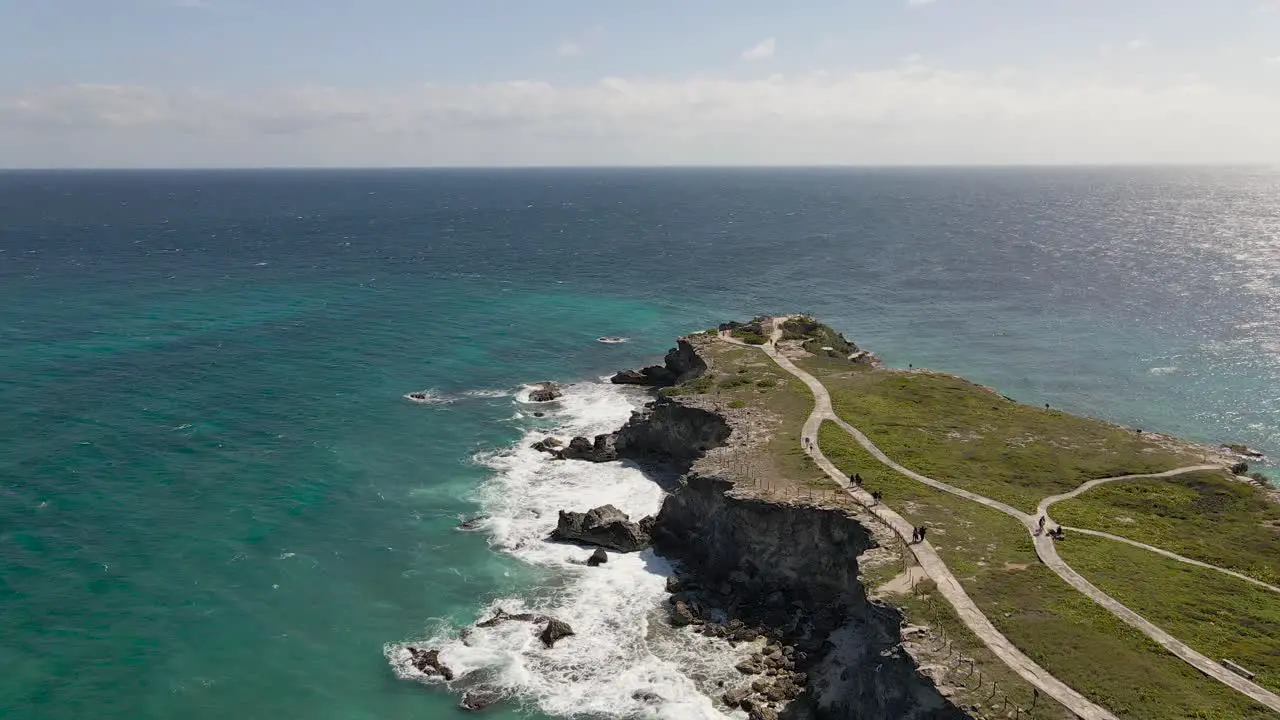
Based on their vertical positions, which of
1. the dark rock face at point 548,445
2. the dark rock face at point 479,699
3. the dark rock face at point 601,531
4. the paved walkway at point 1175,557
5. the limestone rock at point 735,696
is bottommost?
the dark rock face at point 479,699

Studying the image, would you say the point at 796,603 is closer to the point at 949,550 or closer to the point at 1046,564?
the point at 949,550

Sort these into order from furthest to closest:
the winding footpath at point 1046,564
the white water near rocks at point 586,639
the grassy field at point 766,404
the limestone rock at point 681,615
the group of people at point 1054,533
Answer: the grassy field at point 766,404, the limestone rock at point 681,615, the group of people at point 1054,533, the white water near rocks at point 586,639, the winding footpath at point 1046,564

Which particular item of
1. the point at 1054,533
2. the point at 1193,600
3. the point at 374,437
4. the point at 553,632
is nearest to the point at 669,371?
the point at 374,437

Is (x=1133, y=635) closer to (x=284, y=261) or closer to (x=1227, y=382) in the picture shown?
(x=1227, y=382)

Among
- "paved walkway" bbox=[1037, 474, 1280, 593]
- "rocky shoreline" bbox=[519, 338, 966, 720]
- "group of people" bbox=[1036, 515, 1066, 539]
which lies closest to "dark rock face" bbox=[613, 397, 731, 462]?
"rocky shoreline" bbox=[519, 338, 966, 720]

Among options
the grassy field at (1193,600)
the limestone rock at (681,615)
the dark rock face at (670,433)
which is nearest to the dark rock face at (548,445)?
the dark rock face at (670,433)

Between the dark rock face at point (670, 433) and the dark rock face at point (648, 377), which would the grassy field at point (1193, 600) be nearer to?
the dark rock face at point (670, 433)

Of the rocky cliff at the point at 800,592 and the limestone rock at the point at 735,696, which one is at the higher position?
the rocky cliff at the point at 800,592
